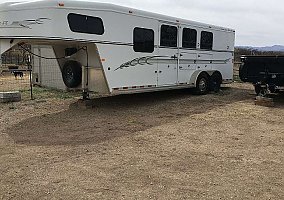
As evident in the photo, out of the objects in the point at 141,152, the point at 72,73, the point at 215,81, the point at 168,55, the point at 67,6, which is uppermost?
the point at 67,6

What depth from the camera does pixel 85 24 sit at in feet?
26.3

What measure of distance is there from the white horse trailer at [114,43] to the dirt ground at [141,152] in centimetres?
93

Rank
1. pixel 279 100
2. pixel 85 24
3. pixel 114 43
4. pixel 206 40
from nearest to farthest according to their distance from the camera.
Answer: pixel 85 24
pixel 114 43
pixel 279 100
pixel 206 40

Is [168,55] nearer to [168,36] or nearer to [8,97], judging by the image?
[168,36]

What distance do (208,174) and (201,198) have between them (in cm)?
77

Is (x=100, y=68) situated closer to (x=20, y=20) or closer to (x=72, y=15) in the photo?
(x=72, y=15)

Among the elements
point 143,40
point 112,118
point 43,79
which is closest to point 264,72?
point 143,40

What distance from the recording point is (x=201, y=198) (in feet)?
12.8

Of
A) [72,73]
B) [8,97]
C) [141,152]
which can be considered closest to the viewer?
[141,152]

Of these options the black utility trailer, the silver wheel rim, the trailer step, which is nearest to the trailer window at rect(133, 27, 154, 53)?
the silver wheel rim

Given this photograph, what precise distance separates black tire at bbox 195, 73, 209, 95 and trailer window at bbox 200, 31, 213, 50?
1006 mm

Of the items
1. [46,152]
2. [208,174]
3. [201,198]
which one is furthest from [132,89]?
[201,198]

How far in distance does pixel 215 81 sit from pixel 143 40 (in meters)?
4.35

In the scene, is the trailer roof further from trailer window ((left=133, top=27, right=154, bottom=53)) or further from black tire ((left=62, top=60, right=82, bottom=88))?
black tire ((left=62, top=60, right=82, bottom=88))
